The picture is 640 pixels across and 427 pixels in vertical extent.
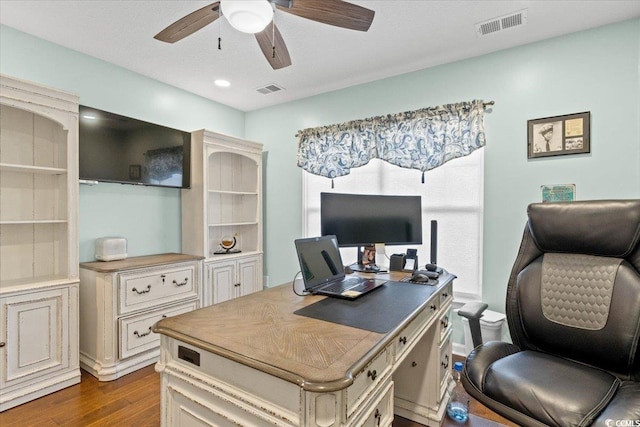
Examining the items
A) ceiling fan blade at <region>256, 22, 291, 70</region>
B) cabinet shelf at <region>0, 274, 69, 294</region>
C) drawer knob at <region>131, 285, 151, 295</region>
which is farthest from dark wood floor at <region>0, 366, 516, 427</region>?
ceiling fan blade at <region>256, 22, 291, 70</region>

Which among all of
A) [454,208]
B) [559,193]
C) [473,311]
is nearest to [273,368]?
[473,311]

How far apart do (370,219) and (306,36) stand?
4.93 ft

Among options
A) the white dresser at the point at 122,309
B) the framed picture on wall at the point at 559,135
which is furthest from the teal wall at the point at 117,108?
the framed picture on wall at the point at 559,135

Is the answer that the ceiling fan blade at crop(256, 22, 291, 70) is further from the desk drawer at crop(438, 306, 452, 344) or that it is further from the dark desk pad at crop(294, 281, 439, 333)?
the desk drawer at crop(438, 306, 452, 344)

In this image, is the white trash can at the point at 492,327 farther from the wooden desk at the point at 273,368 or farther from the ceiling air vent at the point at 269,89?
the ceiling air vent at the point at 269,89

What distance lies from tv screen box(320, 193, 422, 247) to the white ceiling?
1.27m

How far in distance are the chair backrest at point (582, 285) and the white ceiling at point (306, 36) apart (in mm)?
1501

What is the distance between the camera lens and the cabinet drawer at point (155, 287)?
8.22 ft

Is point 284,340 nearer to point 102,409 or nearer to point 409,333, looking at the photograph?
point 409,333

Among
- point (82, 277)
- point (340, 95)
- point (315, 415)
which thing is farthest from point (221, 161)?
point (315, 415)

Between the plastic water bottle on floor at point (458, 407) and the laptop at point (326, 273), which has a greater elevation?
the laptop at point (326, 273)

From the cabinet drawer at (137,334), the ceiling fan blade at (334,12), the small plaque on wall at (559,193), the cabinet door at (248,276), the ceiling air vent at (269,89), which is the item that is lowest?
the cabinet drawer at (137,334)

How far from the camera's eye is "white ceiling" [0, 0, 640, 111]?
83.0 inches

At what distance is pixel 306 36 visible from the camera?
2.46 m
